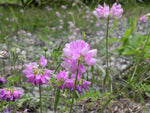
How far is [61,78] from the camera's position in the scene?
848mm

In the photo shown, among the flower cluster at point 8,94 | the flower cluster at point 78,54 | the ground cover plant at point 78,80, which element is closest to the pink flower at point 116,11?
the ground cover plant at point 78,80

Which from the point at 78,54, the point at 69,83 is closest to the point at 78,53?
the point at 78,54

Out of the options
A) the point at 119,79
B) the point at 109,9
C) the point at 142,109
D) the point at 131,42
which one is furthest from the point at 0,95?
the point at 131,42

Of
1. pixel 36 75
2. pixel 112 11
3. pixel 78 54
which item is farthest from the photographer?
pixel 112 11

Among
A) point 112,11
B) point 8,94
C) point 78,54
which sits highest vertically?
point 112,11

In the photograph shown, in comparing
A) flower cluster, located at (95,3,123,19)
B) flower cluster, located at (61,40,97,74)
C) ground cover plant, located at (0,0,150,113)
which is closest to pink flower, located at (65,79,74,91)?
ground cover plant, located at (0,0,150,113)

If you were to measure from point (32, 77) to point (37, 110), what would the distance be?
0.69 m

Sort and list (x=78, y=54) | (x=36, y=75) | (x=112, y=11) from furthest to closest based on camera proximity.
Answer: (x=112, y=11) < (x=36, y=75) < (x=78, y=54)

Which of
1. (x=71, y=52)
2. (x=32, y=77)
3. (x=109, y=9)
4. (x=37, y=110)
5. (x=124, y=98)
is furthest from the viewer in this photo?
(x=124, y=98)

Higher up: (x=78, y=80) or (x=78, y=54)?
(x=78, y=54)

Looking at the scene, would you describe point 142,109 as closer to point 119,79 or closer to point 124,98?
point 124,98

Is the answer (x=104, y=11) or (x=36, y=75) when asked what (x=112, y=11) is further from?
(x=36, y=75)

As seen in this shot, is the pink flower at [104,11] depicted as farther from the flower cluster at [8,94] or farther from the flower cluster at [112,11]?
the flower cluster at [8,94]

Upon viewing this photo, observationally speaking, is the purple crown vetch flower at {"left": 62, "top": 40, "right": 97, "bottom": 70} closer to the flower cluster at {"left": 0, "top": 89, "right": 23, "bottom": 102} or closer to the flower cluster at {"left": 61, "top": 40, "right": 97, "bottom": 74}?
the flower cluster at {"left": 61, "top": 40, "right": 97, "bottom": 74}
